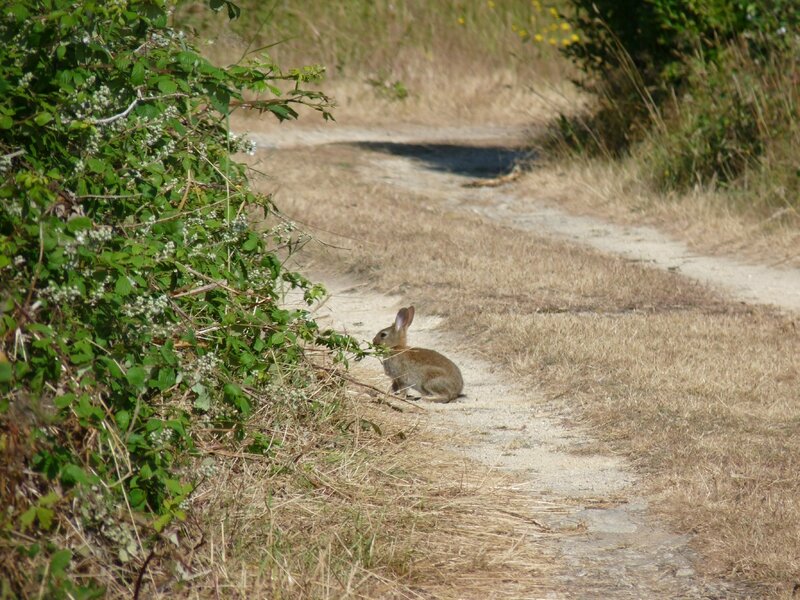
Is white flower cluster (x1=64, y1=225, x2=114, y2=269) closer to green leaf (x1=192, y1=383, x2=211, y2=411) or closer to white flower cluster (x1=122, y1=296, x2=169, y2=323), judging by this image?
white flower cluster (x1=122, y1=296, x2=169, y2=323)

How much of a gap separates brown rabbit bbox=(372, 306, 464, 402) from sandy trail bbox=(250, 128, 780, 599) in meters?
0.08

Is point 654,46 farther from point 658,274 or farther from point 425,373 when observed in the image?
point 425,373

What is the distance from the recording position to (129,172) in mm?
4234

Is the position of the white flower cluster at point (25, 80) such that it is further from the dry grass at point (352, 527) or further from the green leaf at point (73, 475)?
the dry grass at point (352, 527)

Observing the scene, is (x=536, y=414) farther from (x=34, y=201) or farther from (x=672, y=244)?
(x=672, y=244)

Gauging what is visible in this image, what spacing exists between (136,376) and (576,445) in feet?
8.70

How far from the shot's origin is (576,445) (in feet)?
Result: 18.6

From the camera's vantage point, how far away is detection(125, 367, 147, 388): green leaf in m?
3.65

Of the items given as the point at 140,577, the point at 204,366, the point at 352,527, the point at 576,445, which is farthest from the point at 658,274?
the point at 140,577

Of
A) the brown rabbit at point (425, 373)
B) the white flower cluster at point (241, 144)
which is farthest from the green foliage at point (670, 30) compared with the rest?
the white flower cluster at point (241, 144)

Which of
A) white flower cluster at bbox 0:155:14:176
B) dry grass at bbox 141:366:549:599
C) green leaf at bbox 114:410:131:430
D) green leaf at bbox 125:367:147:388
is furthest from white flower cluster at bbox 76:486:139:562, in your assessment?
white flower cluster at bbox 0:155:14:176

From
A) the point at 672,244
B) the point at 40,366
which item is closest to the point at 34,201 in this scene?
the point at 40,366

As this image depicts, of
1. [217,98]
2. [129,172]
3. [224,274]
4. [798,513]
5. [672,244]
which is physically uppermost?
[217,98]

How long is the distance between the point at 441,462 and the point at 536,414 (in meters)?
1.19
